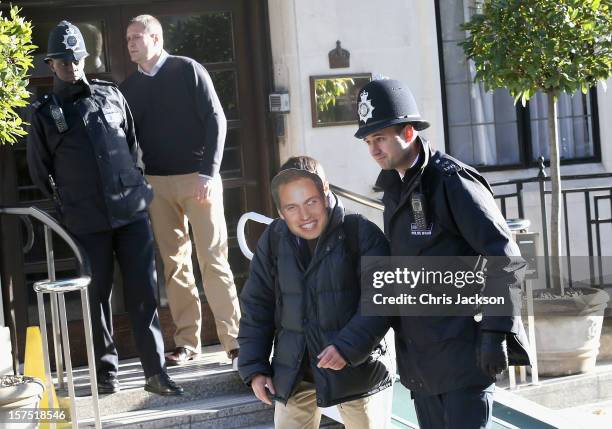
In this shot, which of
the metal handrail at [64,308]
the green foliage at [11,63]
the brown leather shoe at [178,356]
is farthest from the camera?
the brown leather shoe at [178,356]

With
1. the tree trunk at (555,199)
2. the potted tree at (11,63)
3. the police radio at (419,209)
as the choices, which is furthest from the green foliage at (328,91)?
the police radio at (419,209)

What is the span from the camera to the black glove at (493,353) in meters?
3.61

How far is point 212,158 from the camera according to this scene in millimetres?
6285

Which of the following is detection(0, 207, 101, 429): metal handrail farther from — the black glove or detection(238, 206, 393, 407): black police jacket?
the black glove

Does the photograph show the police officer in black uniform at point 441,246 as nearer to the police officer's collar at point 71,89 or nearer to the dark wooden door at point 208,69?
the police officer's collar at point 71,89

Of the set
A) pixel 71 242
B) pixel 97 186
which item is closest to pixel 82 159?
pixel 97 186

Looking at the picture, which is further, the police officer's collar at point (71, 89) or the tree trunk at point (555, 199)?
the tree trunk at point (555, 199)

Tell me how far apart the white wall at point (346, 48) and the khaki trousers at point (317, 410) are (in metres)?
3.37

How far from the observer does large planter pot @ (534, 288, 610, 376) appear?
280 inches

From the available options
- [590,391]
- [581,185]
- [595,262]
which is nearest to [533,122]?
[581,185]

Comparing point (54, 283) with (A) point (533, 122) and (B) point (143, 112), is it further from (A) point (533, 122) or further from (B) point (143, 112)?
(A) point (533, 122)

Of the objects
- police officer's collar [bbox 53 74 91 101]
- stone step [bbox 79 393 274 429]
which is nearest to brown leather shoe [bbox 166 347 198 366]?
stone step [bbox 79 393 274 429]

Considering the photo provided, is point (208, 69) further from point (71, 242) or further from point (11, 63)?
point (11, 63)

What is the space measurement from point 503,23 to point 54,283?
3.38 metres
